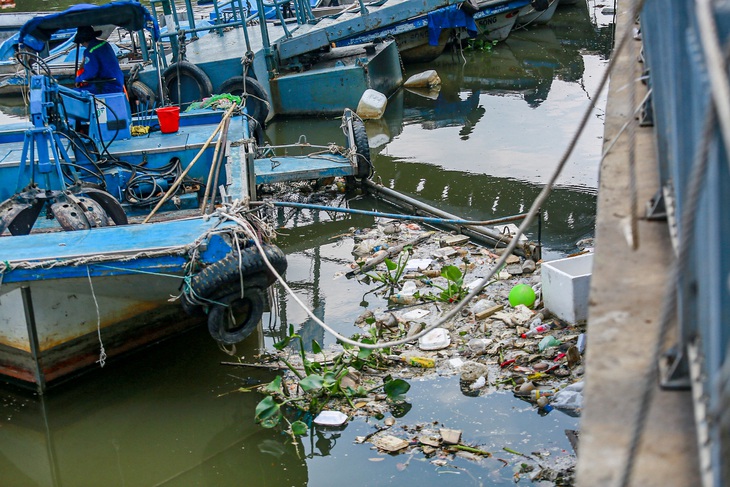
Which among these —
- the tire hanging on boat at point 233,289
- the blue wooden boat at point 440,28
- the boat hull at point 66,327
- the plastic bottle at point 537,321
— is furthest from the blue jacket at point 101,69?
the blue wooden boat at point 440,28

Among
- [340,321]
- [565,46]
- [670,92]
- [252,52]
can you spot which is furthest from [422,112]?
[670,92]

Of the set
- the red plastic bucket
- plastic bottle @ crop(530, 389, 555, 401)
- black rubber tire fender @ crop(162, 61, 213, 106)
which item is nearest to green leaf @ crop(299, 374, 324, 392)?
plastic bottle @ crop(530, 389, 555, 401)

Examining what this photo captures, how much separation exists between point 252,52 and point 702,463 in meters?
11.7

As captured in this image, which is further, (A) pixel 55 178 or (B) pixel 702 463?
(A) pixel 55 178

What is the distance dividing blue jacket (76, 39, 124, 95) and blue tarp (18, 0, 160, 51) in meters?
0.34

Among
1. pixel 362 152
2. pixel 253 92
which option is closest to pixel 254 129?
pixel 362 152

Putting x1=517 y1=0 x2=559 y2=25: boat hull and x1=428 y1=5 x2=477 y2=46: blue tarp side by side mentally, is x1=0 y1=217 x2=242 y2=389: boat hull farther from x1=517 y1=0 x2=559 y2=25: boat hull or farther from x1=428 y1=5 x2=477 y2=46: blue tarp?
x1=517 y1=0 x2=559 y2=25: boat hull

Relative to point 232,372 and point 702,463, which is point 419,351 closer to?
point 232,372

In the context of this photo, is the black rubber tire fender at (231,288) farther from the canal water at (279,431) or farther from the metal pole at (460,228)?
the metal pole at (460,228)

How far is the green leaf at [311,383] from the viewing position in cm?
497

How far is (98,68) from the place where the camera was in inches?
347

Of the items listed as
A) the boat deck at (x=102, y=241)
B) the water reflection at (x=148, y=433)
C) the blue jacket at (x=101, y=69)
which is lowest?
the water reflection at (x=148, y=433)

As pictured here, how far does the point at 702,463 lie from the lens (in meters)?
1.61

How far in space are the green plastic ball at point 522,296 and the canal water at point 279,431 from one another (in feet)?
3.61
